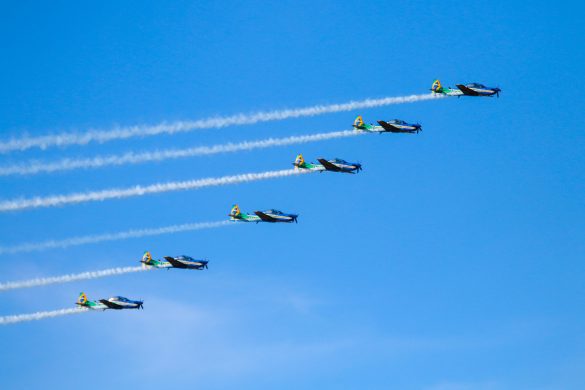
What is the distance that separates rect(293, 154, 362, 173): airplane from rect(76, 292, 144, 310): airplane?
29264mm

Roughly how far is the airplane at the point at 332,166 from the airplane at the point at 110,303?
2926 cm

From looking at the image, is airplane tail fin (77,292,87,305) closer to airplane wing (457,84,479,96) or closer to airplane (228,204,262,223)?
airplane (228,204,262,223)

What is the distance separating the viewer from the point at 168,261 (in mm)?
126438

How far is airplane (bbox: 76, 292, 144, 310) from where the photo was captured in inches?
5113

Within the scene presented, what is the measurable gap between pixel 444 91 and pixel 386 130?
29.5 ft

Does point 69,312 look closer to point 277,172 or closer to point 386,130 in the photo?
point 277,172

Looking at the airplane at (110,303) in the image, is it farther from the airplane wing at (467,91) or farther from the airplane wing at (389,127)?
the airplane wing at (467,91)

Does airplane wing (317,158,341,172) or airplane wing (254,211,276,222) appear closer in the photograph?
airplane wing (317,158,341,172)

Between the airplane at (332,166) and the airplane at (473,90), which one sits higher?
the airplane at (473,90)

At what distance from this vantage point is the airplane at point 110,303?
12988cm

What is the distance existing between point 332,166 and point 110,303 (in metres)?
34.9

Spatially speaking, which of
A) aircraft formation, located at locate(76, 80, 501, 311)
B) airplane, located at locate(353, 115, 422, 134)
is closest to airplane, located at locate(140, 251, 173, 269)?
aircraft formation, located at locate(76, 80, 501, 311)

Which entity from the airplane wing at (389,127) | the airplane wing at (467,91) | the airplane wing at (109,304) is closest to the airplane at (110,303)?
the airplane wing at (109,304)

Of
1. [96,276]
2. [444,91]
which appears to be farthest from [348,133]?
[96,276]
